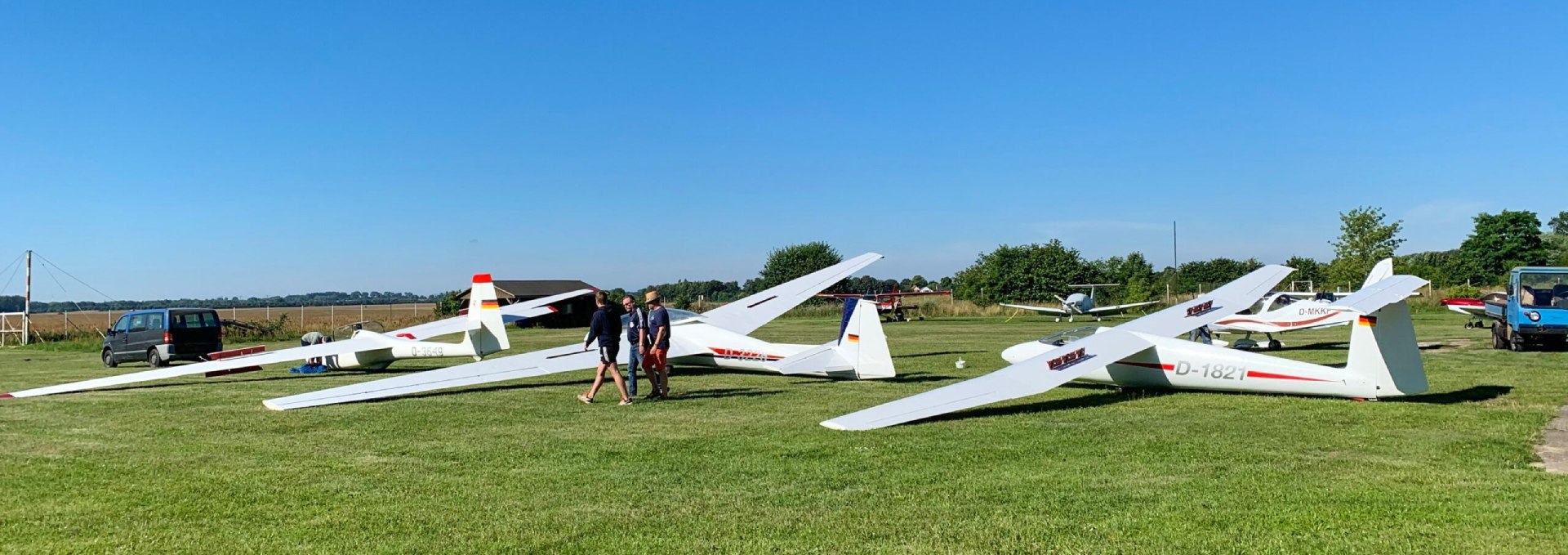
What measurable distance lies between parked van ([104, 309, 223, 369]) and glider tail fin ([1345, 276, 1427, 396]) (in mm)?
20446

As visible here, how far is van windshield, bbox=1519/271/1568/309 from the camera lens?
18.8 m

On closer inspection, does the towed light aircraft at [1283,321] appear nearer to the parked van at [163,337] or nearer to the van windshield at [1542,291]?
the van windshield at [1542,291]

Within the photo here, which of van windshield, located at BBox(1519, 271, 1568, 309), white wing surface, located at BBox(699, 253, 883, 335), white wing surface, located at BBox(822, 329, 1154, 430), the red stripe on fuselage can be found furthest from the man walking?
van windshield, located at BBox(1519, 271, 1568, 309)

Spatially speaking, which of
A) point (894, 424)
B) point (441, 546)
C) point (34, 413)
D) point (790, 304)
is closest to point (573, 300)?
point (790, 304)

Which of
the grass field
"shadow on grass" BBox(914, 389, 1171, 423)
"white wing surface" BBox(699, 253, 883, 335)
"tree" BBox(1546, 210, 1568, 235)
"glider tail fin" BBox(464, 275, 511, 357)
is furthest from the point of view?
"tree" BBox(1546, 210, 1568, 235)

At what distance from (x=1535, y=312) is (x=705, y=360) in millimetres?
15503

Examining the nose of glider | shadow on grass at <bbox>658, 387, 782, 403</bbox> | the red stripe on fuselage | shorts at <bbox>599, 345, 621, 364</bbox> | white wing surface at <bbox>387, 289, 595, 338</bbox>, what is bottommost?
shadow on grass at <bbox>658, 387, 782, 403</bbox>

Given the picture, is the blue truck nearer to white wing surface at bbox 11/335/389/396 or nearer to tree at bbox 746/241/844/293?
white wing surface at bbox 11/335/389/396

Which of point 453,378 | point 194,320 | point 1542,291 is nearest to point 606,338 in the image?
point 453,378

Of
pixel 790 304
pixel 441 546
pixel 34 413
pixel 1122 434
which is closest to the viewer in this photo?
pixel 441 546

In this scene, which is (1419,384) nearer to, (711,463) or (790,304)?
(711,463)

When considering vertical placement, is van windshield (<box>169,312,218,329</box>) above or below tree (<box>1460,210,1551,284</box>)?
below

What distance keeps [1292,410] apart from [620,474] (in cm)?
699

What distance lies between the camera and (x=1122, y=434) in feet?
28.9
